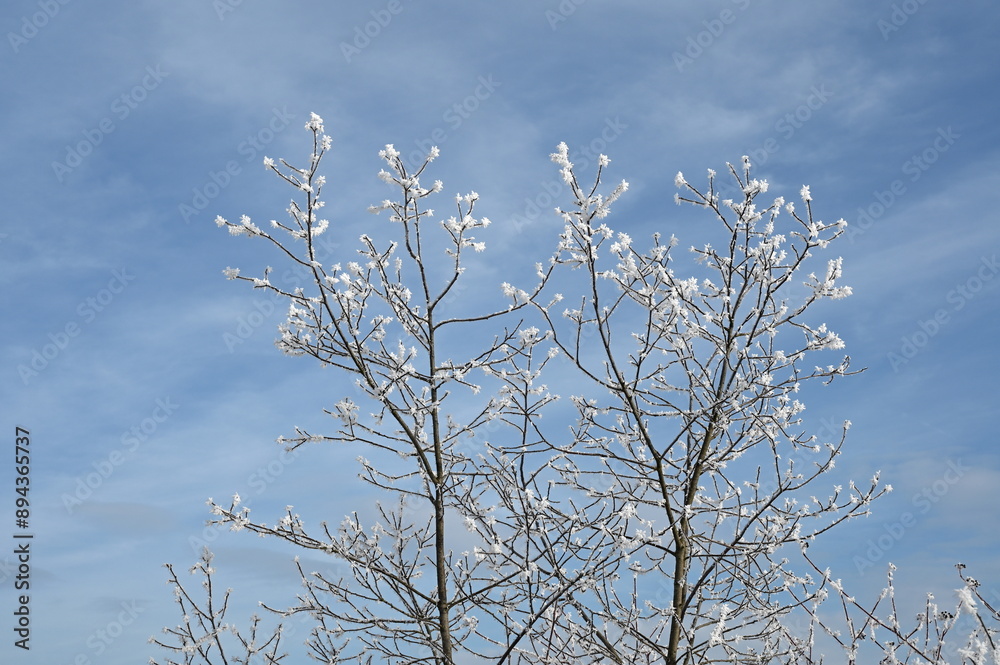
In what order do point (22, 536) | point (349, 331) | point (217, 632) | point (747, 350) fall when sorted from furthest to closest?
point (22, 536)
point (217, 632)
point (349, 331)
point (747, 350)

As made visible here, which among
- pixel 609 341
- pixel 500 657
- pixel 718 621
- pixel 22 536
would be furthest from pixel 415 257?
pixel 22 536

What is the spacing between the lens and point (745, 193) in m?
5.09

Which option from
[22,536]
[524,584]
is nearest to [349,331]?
[524,584]

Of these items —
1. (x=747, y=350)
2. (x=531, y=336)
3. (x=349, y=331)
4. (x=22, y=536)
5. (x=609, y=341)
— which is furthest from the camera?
(x=22, y=536)

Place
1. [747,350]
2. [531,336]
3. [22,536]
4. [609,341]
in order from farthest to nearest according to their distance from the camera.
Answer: [22,536]
[531,336]
[747,350]
[609,341]

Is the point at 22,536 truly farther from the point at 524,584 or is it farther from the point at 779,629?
the point at 779,629

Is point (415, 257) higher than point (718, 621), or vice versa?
point (415, 257)

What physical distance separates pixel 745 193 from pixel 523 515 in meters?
2.47

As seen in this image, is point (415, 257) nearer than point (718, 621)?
No

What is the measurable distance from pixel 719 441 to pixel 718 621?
3.39 ft

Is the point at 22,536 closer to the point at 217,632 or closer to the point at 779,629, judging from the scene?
the point at 217,632

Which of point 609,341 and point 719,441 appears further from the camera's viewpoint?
point 719,441

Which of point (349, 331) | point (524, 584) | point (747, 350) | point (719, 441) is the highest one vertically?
point (349, 331)

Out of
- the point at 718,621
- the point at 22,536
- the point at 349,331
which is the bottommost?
the point at 718,621
